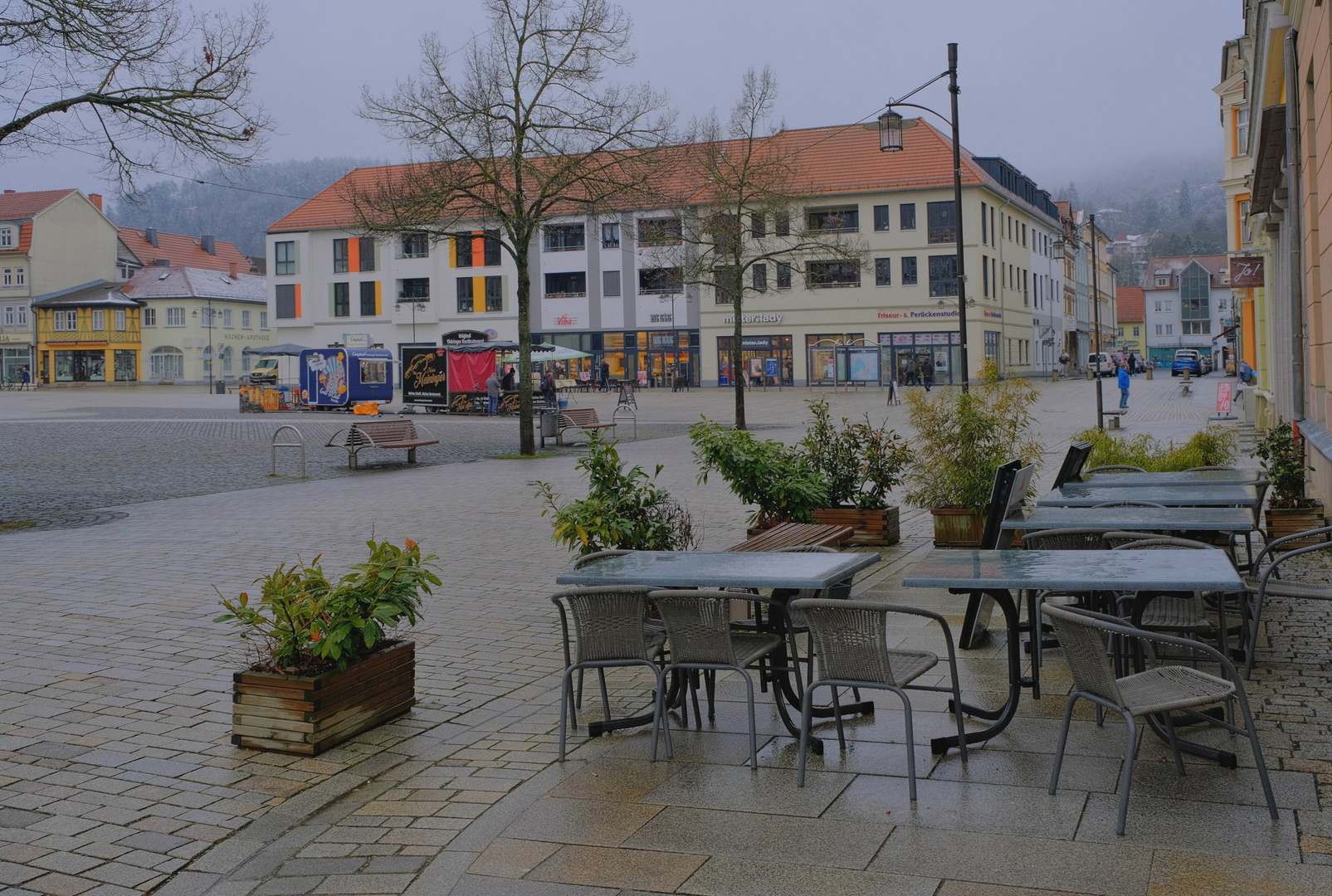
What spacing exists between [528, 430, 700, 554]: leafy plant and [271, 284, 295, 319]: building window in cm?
6935

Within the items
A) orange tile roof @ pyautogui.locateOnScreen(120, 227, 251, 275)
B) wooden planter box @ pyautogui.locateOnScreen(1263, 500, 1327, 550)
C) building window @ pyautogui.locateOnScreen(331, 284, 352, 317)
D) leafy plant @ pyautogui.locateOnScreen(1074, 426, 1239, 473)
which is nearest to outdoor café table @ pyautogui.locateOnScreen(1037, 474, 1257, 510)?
wooden planter box @ pyautogui.locateOnScreen(1263, 500, 1327, 550)

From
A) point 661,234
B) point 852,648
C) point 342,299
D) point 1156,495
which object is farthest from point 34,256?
point 852,648

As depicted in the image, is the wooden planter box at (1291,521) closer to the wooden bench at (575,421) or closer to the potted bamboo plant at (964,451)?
the potted bamboo plant at (964,451)

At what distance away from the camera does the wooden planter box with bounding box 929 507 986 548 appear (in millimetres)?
10750

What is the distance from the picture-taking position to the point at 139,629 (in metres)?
7.94

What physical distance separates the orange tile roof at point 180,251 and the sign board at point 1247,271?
78.3 metres

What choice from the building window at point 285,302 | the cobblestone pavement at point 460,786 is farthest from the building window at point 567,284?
the cobblestone pavement at point 460,786

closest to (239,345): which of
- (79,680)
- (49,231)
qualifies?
(49,231)

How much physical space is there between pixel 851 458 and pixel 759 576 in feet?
20.6

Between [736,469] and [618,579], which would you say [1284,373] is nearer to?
[736,469]

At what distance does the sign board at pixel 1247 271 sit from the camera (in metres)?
26.2

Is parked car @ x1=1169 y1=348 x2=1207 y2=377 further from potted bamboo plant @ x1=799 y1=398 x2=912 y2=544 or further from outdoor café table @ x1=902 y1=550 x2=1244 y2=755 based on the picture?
outdoor café table @ x1=902 y1=550 x2=1244 y2=755

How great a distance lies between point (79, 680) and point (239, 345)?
8612cm

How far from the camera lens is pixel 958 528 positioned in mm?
10789
